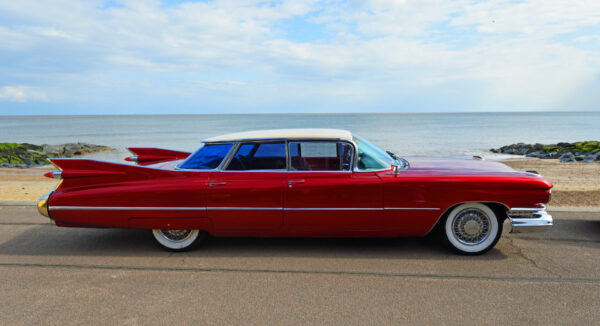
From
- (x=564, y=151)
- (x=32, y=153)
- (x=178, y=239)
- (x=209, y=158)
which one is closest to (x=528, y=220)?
(x=209, y=158)

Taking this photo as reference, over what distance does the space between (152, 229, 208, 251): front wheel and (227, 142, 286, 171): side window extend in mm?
901

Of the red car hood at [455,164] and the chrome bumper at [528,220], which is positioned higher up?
the red car hood at [455,164]

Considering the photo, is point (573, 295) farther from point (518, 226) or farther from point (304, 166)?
point (304, 166)

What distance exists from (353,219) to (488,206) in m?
1.53

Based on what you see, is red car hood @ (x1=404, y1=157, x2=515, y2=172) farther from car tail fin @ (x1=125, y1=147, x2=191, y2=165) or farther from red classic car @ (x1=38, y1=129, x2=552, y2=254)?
car tail fin @ (x1=125, y1=147, x2=191, y2=165)

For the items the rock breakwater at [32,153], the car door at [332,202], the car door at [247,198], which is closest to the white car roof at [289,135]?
the car door at [247,198]

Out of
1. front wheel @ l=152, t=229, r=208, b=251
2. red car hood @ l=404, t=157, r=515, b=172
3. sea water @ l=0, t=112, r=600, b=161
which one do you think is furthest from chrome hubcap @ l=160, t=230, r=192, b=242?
sea water @ l=0, t=112, r=600, b=161

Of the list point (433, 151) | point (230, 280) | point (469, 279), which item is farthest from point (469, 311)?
point (433, 151)

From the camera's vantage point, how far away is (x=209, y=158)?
4.55 metres

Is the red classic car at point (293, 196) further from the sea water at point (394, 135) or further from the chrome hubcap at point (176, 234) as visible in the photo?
the sea water at point (394, 135)

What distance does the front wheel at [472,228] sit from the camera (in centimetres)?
434

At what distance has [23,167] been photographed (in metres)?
20.2

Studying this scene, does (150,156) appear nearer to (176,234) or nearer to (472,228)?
(176,234)

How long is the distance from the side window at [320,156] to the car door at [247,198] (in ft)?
0.53
